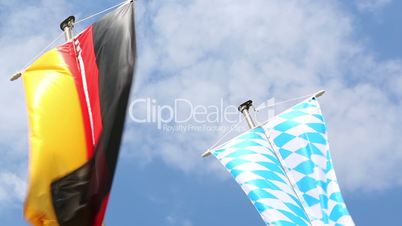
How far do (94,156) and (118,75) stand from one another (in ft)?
2.99

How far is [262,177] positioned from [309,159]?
987 mm

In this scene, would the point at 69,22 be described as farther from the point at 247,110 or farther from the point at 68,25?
the point at 247,110

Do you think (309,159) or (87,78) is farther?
(309,159)

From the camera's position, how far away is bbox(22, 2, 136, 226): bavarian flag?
19.1ft

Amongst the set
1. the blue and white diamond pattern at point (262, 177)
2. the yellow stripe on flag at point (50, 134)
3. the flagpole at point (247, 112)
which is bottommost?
the yellow stripe on flag at point (50, 134)

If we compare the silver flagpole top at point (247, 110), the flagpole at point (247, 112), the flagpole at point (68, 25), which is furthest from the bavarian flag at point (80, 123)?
the silver flagpole top at point (247, 110)

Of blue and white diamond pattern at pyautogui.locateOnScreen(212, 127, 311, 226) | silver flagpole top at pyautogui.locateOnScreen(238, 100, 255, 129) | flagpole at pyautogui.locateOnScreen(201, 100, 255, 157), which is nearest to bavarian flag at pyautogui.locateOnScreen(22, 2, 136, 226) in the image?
blue and white diamond pattern at pyautogui.locateOnScreen(212, 127, 311, 226)

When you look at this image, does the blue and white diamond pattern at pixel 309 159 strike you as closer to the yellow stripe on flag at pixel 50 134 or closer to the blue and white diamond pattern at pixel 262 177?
the blue and white diamond pattern at pixel 262 177

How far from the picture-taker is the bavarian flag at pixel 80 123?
5812 mm

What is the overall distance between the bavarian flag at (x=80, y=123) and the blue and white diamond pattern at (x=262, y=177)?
507cm

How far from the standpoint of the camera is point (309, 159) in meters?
12.5

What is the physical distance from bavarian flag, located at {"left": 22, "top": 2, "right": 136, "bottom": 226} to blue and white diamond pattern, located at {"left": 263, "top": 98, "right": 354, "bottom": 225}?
18.6 ft

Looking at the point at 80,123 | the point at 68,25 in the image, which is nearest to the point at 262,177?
the point at 68,25

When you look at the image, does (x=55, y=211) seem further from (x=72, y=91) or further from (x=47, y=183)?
(x=72, y=91)
